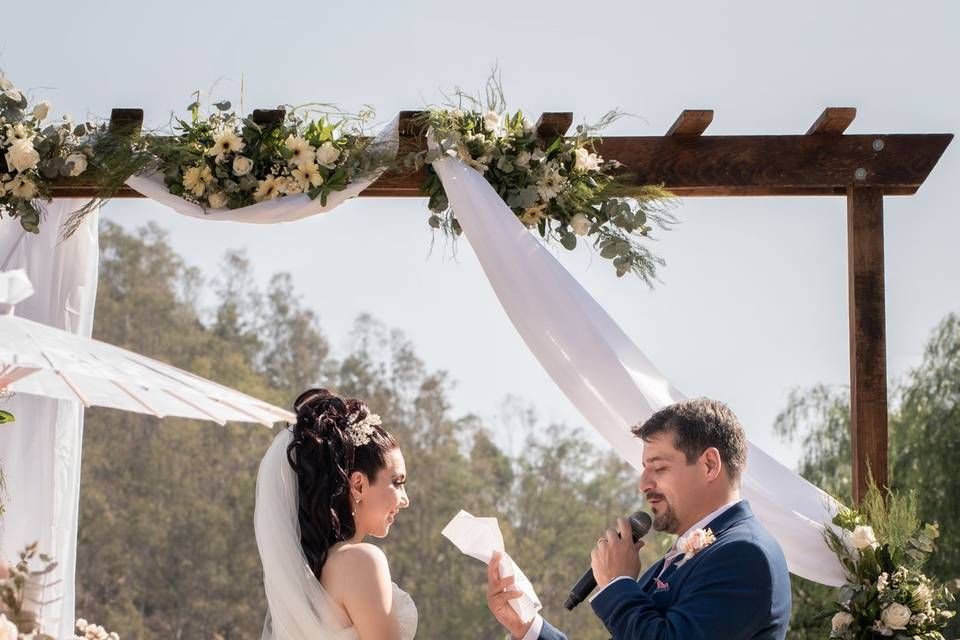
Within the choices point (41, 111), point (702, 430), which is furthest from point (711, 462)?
point (41, 111)

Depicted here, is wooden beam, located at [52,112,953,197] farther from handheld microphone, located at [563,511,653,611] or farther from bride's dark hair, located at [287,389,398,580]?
handheld microphone, located at [563,511,653,611]

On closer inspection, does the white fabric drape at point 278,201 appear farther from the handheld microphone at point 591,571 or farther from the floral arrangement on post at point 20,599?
the floral arrangement on post at point 20,599

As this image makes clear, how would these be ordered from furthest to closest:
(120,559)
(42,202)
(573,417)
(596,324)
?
(573,417), (120,559), (42,202), (596,324)

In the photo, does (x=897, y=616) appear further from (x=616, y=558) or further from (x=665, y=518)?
(x=616, y=558)

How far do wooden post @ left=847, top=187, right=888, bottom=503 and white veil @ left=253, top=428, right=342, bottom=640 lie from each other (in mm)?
2164

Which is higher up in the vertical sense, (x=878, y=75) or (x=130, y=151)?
(x=878, y=75)

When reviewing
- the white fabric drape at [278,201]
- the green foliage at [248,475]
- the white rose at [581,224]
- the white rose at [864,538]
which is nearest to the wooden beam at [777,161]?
the white rose at [581,224]

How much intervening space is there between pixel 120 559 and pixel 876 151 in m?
20.6

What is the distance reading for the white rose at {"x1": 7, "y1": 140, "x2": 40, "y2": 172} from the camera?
496 centimetres

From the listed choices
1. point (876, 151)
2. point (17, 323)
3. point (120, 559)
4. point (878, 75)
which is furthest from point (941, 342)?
point (120, 559)

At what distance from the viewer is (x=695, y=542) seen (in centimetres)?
342

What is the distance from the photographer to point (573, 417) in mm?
27453

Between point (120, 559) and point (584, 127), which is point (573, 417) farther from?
point (584, 127)

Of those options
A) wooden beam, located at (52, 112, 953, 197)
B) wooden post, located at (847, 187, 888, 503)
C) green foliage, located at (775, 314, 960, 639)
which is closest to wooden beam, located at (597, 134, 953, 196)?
wooden beam, located at (52, 112, 953, 197)
